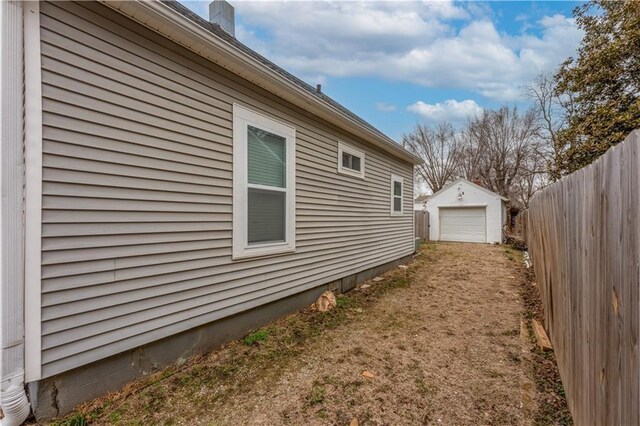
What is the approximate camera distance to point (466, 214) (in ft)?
55.1

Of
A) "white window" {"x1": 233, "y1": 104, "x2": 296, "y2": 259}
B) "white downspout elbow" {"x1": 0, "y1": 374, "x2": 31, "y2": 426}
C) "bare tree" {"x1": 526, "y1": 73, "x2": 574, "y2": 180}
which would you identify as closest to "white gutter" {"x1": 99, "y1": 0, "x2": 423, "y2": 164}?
"white window" {"x1": 233, "y1": 104, "x2": 296, "y2": 259}

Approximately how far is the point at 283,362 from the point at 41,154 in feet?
9.23

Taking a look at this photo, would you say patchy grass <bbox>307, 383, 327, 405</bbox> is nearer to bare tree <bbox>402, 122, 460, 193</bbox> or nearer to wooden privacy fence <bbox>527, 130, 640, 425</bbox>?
wooden privacy fence <bbox>527, 130, 640, 425</bbox>

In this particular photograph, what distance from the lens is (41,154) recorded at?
2.16 meters

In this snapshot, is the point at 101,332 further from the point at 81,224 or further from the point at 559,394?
the point at 559,394

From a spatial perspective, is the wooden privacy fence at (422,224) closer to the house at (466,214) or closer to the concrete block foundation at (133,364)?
the house at (466,214)

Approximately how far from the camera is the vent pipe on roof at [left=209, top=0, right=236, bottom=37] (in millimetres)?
5949

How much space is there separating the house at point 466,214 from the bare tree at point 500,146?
10639 millimetres

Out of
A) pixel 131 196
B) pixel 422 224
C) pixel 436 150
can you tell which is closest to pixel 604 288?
pixel 131 196

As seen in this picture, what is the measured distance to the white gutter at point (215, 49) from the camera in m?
2.61

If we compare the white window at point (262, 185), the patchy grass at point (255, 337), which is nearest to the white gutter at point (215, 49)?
the white window at point (262, 185)

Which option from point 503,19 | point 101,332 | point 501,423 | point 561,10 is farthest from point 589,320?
point 561,10

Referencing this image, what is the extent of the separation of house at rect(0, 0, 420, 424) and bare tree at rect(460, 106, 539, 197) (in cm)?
2633

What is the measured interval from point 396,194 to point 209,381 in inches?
278
